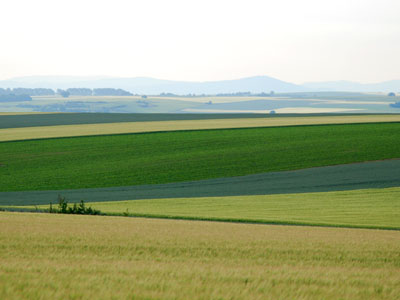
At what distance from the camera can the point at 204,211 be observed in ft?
74.4

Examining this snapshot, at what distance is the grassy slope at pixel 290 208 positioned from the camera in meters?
20.6

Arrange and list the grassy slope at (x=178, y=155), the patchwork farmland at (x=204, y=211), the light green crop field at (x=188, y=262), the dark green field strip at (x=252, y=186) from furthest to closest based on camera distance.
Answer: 1. the grassy slope at (x=178, y=155)
2. the dark green field strip at (x=252, y=186)
3. the patchwork farmland at (x=204, y=211)
4. the light green crop field at (x=188, y=262)

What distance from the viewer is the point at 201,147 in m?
45.0

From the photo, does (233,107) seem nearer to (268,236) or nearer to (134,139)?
(134,139)

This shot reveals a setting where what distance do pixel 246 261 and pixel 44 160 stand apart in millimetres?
33261

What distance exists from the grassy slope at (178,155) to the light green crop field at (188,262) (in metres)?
18.8

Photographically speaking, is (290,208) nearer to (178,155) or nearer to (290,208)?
(290,208)

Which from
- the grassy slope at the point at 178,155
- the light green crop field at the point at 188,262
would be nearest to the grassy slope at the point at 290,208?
the light green crop field at the point at 188,262

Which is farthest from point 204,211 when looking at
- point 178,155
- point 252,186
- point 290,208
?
point 178,155

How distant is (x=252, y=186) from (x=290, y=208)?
7.46 meters

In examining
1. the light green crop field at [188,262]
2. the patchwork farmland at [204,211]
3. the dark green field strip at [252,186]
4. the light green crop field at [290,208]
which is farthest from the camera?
the dark green field strip at [252,186]

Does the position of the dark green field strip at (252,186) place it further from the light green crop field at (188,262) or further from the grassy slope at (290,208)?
the light green crop field at (188,262)

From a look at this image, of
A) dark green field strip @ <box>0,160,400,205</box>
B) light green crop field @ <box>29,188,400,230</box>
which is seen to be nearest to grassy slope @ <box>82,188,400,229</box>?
light green crop field @ <box>29,188,400,230</box>

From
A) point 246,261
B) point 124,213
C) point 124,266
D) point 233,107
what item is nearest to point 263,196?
point 124,213
